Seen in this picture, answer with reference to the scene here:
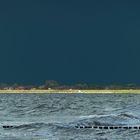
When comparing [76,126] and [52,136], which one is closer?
[52,136]

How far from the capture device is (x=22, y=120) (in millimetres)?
73938

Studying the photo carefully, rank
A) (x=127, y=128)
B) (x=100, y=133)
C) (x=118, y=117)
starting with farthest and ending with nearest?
(x=118, y=117), (x=127, y=128), (x=100, y=133)

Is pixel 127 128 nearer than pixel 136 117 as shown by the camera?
Yes

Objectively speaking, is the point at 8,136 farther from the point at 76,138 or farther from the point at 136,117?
the point at 136,117

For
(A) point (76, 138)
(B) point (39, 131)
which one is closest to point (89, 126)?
(B) point (39, 131)

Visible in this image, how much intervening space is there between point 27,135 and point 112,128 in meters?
8.84

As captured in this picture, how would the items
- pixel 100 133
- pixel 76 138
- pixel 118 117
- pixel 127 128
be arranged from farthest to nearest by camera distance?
1. pixel 118 117
2. pixel 127 128
3. pixel 100 133
4. pixel 76 138

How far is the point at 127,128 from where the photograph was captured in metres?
61.8

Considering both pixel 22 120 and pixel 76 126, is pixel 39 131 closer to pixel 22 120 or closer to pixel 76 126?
pixel 76 126

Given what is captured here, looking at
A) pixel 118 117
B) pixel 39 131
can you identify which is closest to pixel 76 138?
pixel 39 131

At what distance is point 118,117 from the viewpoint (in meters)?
71.8

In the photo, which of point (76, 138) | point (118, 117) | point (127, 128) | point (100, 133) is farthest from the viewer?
point (118, 117)

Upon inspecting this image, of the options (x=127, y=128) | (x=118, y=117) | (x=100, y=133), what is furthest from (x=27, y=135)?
(x=118, y=117)

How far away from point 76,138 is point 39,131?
663 centimetres
